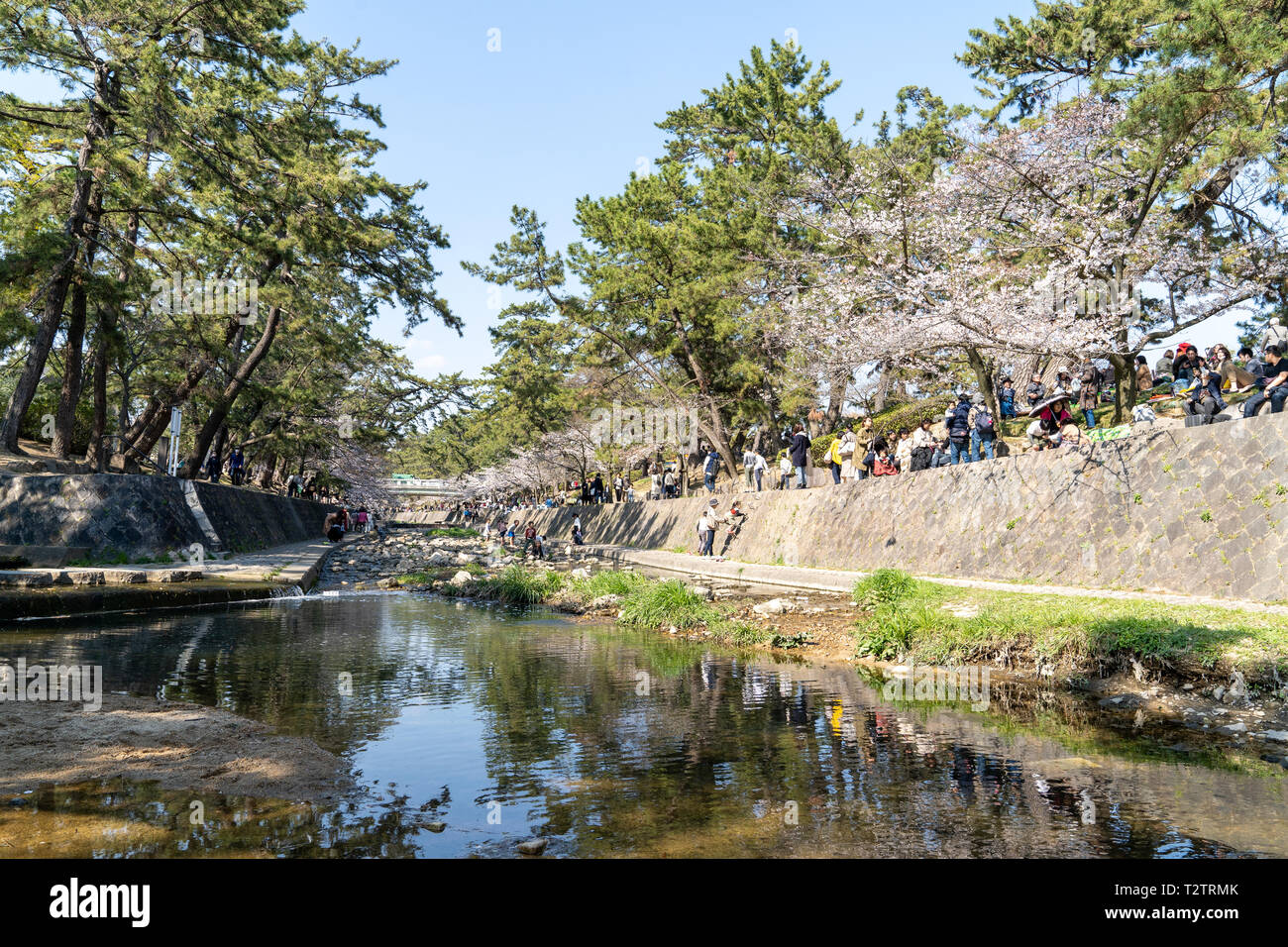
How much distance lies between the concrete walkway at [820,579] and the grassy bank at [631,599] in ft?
12.5

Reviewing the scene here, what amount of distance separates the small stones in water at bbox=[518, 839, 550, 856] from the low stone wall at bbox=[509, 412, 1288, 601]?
33.7 ft

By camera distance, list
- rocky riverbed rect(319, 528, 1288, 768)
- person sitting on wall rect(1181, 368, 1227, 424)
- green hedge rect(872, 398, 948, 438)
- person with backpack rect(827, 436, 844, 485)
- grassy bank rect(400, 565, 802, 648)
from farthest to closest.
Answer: green hedge rect(872, 398, 948, 438), person with backpack rect(827, 436, 844, 485), person sitting on wall rect(1181, 368, 1227, 424), grassy bank rect(400, 565, 802, 648), rocky riverbed rect(319, 528, 1288, 768)

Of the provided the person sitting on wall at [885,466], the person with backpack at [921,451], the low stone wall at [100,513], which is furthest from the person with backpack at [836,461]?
the low stone wall at [100,513]

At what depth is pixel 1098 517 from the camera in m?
12.9

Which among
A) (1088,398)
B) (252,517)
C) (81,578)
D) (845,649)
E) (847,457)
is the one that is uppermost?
(1088,398)

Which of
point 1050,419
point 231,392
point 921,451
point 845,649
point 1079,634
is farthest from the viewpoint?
point 231,392

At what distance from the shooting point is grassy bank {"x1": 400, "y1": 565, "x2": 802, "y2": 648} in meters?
11.5

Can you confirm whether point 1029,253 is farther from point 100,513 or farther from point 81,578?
point 100,513

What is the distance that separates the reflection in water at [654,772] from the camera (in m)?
4.05

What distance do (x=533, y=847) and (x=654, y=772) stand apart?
5.15 ft

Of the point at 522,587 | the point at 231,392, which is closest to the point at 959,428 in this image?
the point at 522,587

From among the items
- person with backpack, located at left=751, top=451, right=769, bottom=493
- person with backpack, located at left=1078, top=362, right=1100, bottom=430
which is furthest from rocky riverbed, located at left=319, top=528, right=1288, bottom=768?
person with backpack, located at left=751, top=451, right=769, bottom=493

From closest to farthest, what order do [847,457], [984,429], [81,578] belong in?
[81,578], [984,429], [847,457]

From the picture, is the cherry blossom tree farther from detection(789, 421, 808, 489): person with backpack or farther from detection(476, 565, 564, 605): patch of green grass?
detection(476, 565, 564, 605): patch of green grass
